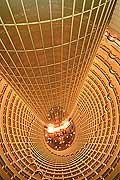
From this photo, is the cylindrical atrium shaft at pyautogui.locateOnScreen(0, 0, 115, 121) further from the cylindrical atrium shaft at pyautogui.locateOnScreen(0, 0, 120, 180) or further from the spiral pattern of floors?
the spiral pattern of floors

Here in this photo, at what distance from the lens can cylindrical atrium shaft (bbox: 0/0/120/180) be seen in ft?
6.57

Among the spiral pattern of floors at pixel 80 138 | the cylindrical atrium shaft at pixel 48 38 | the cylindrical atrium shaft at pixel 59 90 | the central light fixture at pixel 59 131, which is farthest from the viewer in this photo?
the spiral pattern of floors at pixel 80 138

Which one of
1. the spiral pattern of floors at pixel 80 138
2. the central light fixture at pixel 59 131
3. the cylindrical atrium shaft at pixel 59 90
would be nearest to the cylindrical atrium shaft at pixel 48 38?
the cylindrical atrium shaft at pixel 59 90

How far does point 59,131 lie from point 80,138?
0.97m

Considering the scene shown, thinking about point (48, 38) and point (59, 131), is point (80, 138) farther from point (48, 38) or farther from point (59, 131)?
point (48, 38)

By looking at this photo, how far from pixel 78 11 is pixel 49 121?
326cm

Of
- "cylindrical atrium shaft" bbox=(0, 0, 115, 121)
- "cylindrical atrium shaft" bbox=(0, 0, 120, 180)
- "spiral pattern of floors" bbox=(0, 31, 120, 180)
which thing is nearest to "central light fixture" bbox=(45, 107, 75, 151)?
"cylindrical atrium shaft" bbox=(0, 0, 120, 180)

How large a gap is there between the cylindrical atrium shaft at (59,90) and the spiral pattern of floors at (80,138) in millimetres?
19

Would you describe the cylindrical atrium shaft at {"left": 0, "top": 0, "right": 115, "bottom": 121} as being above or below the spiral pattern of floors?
below

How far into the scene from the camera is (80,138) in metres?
6.74

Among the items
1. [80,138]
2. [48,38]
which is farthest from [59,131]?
[48,38]

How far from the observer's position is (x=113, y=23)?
3729 millimetres

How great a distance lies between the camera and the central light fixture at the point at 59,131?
4922mm

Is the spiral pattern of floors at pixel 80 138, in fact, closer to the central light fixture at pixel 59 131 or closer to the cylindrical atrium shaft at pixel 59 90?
the cylindrical atrium shaft at pixel 59 90
